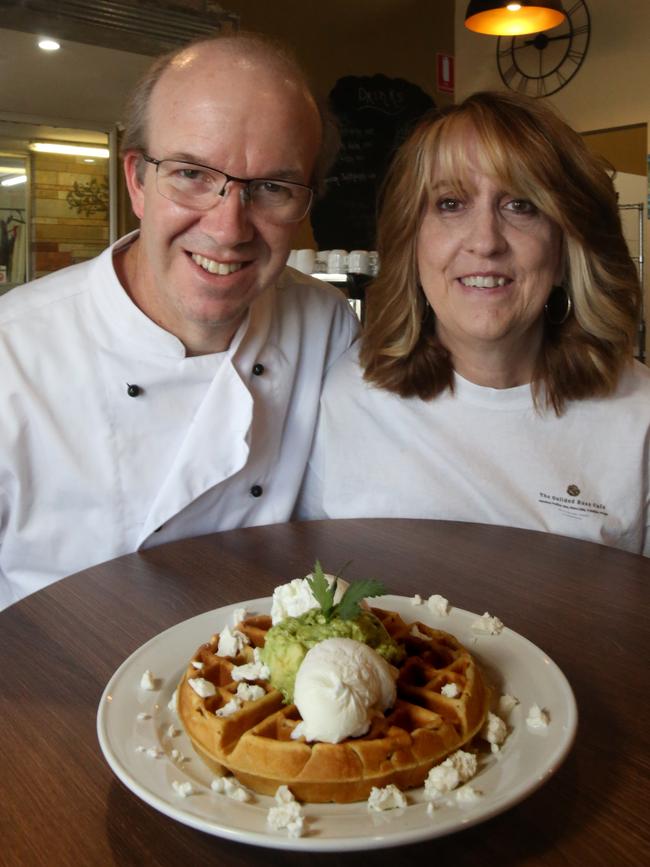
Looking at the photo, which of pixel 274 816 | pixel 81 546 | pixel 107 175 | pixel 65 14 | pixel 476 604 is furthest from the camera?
pixel 107 175

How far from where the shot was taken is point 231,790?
2.66ft

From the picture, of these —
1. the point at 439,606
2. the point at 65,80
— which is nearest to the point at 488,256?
the point at 439,606

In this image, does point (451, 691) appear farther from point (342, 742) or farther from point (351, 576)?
point (351, 576)

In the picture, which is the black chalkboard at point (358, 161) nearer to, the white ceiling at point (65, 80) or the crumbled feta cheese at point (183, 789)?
the white ceiling at point (65, 80)

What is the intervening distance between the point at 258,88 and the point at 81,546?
100 cm

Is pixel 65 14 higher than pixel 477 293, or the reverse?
pixel 65 14

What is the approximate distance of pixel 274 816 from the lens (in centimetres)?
76

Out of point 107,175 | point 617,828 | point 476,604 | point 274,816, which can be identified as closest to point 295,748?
point 274,816

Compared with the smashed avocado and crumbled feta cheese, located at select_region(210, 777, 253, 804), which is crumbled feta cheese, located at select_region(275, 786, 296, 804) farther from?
the smashed avocado

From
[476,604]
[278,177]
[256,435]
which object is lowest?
[476,604]

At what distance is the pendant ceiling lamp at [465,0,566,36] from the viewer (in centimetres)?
570

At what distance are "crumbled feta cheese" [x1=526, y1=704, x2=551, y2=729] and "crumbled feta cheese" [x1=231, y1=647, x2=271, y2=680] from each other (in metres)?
0.29

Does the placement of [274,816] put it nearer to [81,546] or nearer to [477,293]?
[81,546]

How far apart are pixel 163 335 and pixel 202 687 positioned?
0.98 meters
